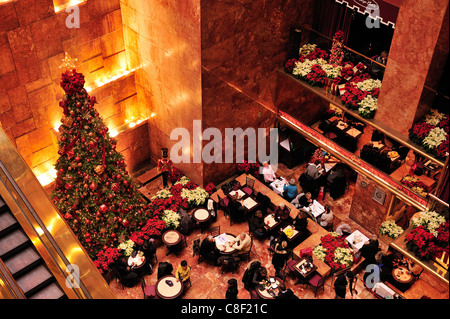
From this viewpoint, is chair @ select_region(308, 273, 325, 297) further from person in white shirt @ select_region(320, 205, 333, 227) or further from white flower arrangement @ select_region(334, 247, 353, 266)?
person in white shirt @ select_region(320, 205, 333, 227)

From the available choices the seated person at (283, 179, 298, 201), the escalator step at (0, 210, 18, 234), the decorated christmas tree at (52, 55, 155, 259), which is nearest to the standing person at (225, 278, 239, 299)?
Result: the decorated christmas tree at (52, 55, 155, 259)

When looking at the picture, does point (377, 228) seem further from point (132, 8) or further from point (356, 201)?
point (132, 8)

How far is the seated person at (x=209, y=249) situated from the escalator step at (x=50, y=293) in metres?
4.95

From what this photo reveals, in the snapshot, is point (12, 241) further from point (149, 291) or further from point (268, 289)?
point (268, 289)

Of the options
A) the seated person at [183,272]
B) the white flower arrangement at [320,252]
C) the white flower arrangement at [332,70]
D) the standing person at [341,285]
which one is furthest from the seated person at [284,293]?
the white flower arrangement at [332,70]

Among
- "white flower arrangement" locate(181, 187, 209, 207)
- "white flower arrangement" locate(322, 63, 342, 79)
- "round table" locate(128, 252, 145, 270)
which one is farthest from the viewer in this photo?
"white flower arrangement" locate(181, 187, 209, 207)

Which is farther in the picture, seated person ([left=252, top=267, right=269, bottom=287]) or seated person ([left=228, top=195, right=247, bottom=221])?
seated person ([left=228, top=195, right=247, bottom=221])

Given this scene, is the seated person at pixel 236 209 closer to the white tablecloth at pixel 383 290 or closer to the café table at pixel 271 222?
the café table at pixel 271 222

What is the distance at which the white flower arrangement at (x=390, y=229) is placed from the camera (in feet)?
48.3

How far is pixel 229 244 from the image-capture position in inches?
570

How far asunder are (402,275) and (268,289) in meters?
3.45

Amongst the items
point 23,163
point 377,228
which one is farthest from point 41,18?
point 377,228

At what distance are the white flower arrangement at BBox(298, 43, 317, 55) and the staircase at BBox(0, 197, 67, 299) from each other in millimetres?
8994

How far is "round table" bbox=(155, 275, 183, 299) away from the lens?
13.3 metres
